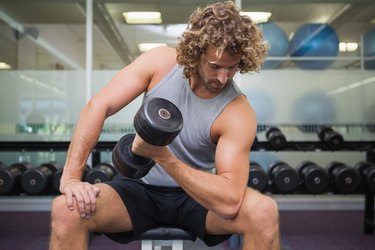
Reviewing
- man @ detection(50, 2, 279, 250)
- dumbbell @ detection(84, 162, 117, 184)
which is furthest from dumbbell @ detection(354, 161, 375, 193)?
man @ detection(50, 2, 279, 250)

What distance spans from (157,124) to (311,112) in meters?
3.29

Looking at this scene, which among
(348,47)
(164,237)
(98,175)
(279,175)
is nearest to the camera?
(164,237)

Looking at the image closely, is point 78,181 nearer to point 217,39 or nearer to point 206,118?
point 206,118

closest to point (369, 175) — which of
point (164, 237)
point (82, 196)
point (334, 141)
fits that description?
point (334, 141)

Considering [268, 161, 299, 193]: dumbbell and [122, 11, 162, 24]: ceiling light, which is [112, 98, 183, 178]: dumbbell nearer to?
[268, 161, 299, 193]: dumbbell

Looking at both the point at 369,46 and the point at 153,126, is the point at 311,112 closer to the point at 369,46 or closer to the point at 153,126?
the point at 369,46

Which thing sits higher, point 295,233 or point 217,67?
point 217,67

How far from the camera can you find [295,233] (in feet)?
10.1

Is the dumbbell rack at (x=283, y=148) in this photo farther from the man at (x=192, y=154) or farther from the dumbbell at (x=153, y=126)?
the dumbbell at (x=153, y=126)

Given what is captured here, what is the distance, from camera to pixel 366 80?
4.11 metres

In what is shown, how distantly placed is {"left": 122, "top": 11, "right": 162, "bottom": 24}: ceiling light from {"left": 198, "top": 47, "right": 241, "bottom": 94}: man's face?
3.02 meters

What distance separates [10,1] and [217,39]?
11.7ft

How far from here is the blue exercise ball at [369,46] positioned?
12.7 ft

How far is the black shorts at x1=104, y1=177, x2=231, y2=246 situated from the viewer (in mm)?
1346
